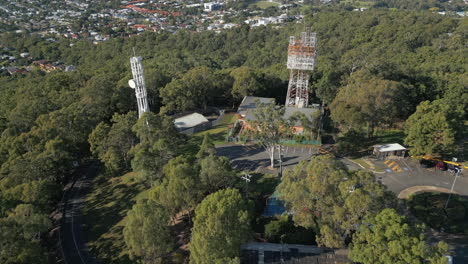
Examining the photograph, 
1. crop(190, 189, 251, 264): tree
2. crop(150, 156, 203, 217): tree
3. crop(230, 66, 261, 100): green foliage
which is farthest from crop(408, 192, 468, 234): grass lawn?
crop(230, 66, 261, 100): green foliage

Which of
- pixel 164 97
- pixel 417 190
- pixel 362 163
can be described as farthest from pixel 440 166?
pixel 164 97

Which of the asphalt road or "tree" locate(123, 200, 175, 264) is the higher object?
"tree" locate(123, 200, 175, 264)

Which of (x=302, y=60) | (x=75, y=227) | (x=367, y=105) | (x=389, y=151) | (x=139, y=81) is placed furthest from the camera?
(x=302, y=60)

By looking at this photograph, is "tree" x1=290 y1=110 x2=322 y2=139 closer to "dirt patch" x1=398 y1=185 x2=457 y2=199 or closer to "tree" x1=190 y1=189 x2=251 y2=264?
"dirt patch" x1=398 y1=185 x2=457 y2=199

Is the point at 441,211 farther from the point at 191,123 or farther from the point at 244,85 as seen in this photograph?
the point at 244,85

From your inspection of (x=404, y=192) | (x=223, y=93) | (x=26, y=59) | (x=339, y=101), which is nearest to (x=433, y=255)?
(x=404, y=192)

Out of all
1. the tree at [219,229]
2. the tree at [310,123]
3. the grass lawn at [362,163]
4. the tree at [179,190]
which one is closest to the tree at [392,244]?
the tree at [219,229]

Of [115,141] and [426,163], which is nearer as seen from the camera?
[426,163]
